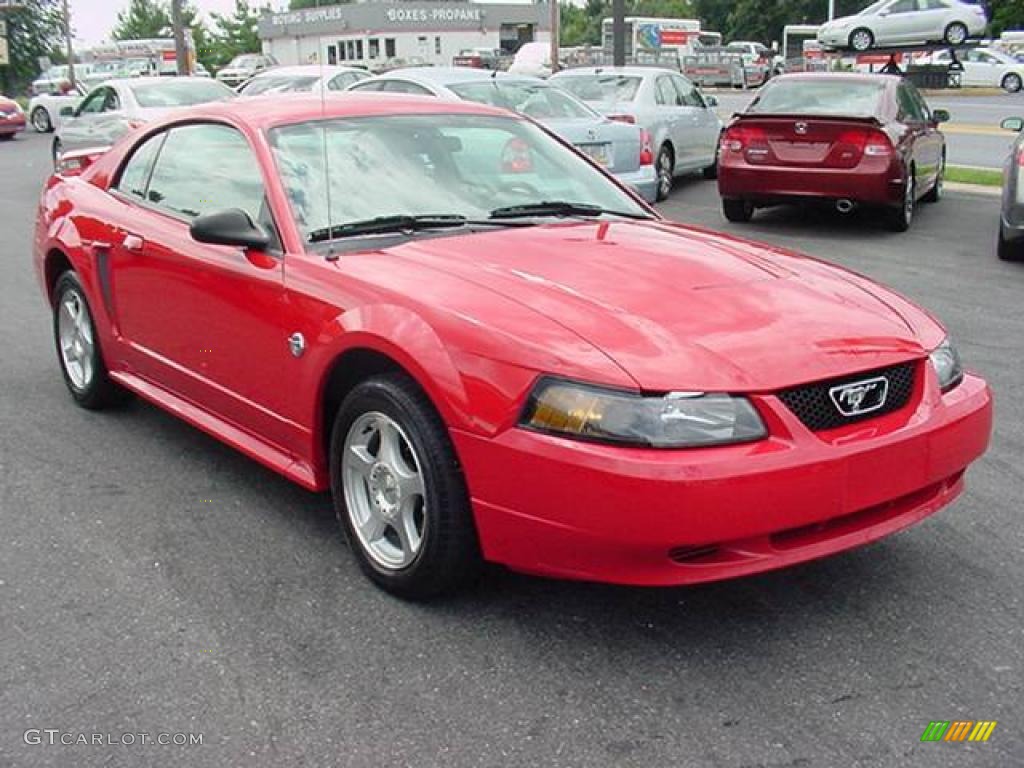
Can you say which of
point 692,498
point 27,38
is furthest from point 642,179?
point 27,38

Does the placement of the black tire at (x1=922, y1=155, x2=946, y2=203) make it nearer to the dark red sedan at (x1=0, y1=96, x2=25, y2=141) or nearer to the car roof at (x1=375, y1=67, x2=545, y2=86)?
the car roof at (x1=375, y1=67, x2=545, y2=86)

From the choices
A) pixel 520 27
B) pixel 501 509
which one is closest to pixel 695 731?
pixel 501 509

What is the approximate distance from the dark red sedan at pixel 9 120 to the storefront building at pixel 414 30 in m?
6.94

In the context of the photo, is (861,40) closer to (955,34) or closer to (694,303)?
(955,34)

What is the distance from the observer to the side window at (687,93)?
48.8 feet

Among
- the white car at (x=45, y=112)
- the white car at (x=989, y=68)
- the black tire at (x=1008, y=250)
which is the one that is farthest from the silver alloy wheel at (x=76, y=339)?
the white car at (x=989, y=68)

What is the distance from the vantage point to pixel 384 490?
3502mm

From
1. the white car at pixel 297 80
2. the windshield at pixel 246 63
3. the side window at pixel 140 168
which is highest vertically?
the windshield at pixel 246 63

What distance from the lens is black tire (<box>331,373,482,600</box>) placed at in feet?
10.5

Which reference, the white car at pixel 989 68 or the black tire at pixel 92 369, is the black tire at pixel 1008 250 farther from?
the white car at pixel 989 68

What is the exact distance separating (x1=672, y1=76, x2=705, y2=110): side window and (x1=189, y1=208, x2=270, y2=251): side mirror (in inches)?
463

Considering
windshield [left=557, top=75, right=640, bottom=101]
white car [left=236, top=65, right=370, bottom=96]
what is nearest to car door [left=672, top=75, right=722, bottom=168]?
windshield [left=557, top=75, right=640, bottom=101]

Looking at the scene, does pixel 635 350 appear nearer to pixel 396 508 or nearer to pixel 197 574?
pixel 396 508

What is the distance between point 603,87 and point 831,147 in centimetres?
421
